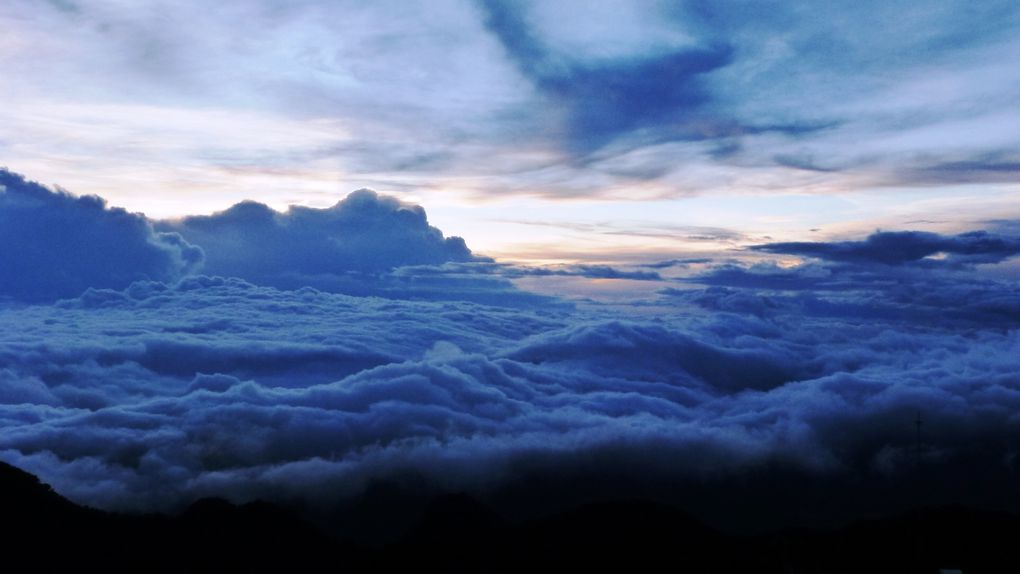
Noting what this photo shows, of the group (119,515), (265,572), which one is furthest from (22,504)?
(265,572)

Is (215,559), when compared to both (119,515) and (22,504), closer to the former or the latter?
(119,515)

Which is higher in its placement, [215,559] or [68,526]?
[68,526]

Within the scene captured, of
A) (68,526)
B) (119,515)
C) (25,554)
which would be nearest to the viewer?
(25,554)

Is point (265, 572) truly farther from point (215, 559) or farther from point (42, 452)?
point (42, 452)

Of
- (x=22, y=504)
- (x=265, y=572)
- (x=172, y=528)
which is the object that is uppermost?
(x=22, y=504)

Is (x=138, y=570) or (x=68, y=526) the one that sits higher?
(x=68, y=526)

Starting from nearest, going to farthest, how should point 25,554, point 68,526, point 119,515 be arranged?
point 25,554
point 68,526
point 119,515

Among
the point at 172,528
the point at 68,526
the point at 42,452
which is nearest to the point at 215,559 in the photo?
the point at 172,528

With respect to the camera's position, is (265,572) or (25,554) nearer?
(25,554)

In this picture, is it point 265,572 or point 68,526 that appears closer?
point 68,526
